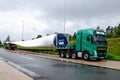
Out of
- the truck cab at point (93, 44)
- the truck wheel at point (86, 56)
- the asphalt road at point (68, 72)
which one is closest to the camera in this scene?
the asphalt road at point (68, 72)

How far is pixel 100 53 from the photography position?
102ft

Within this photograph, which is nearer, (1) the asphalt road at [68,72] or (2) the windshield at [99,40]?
(1) the asphalt road at [68,72]

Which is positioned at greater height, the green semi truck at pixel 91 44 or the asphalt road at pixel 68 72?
the green semi truck at pixel 91 44

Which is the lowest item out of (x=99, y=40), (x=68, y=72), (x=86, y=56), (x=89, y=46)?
(x=68, y=72)

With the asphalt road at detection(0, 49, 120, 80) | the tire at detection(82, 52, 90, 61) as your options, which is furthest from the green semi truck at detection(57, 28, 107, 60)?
the asphalt road at detection(0, 49, 120, 80)

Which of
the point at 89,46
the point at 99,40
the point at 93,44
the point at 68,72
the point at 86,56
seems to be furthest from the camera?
the point at 86,56

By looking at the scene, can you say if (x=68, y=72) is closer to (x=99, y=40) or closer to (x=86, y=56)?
(x=99, y=40)

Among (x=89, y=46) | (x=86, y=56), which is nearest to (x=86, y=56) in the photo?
(x=86, y=56)

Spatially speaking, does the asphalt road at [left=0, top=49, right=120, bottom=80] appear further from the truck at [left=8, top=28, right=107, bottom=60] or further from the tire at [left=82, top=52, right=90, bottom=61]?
the tire at [left=82, top=52, right=90, bottom=61]

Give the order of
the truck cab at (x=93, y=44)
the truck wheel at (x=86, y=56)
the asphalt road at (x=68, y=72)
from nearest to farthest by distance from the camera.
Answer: the asphalt road at (x=68, y=72)
the truck cab at (x=93, y=44)
the truck wheel at (x=86, y=56)

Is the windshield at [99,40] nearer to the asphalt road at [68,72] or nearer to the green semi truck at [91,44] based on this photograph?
the green semi truck at [91,44]

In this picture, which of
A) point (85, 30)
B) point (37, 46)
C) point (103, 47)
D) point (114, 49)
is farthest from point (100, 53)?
point (37, 46)

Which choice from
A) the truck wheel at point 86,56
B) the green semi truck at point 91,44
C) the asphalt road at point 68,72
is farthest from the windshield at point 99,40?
the asphalt road at point 68,72

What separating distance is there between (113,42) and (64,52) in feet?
49.7
